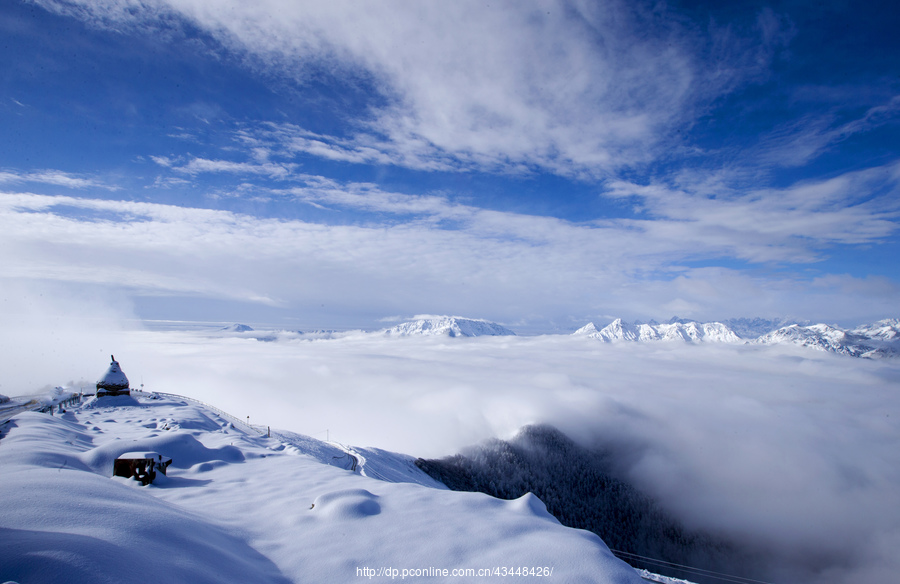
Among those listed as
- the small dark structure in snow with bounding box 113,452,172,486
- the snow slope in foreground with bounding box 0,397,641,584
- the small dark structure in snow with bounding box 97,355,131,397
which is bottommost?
the small dark structure in snow with bounding box 97,355,131,397

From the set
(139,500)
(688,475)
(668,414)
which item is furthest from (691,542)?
(139,500)

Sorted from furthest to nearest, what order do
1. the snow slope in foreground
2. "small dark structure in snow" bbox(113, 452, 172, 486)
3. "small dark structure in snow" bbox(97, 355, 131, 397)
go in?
"small dark structure in snow" bbox(97, 355, 131, 397)
"small dark structure in snow" bbox(113, 452, 172, 486)
the snow slope in foreground

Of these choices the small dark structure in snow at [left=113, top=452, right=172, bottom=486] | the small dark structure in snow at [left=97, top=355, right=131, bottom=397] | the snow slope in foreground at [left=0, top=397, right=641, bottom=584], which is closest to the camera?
the snow slope in foreground at [left=0, top=397, right=641, bottom=584]

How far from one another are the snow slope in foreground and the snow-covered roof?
44242 mm

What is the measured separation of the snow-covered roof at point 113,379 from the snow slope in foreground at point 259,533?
4424 cm

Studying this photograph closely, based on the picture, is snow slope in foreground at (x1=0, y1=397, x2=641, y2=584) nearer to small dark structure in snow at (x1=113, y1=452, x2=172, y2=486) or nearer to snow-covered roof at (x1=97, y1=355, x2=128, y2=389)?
small dark structure in snow at (x1=113, y1=452, x2=172, y2=486)

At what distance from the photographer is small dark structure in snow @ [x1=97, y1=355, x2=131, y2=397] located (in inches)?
2048

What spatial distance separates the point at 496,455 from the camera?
324 feet

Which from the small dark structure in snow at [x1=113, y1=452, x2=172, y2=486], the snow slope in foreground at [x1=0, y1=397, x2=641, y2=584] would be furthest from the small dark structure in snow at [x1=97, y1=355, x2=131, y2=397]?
the small dark structure in snow at [x1=113, y1=452, x2=172, y2=486]

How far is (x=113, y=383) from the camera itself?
5269 cm

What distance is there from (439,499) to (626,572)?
7.36m

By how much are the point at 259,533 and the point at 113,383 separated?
61.5m

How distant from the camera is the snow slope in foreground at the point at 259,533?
699 cm

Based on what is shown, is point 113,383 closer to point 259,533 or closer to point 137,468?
point 137,468
